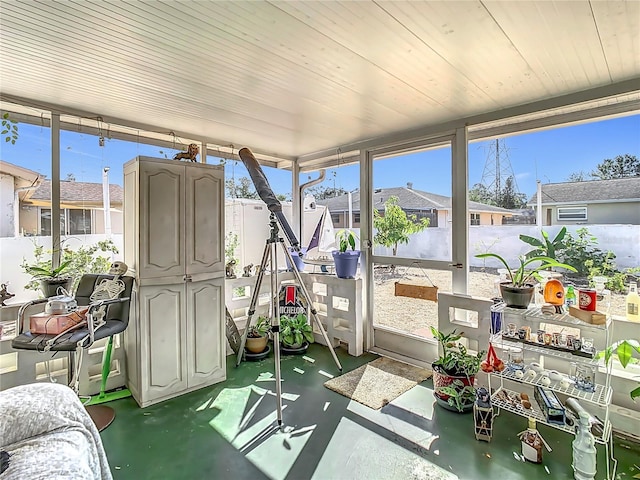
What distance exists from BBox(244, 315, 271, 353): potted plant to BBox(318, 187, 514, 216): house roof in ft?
5.28

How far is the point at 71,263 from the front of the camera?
277cm

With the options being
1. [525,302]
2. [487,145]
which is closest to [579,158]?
[487,145]

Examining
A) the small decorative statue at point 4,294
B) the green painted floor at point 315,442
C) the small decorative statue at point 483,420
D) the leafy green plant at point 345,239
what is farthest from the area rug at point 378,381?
the small decorative statue at point 4,294

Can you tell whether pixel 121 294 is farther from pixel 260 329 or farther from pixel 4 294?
pixel 260 329

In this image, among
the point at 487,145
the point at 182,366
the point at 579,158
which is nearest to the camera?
the point at 579,158

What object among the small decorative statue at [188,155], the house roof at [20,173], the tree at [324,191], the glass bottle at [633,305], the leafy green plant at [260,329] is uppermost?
the small decorative statue at [188,155]

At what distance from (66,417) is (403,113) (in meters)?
2.97

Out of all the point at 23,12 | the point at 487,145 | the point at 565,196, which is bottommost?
the point at 565,196

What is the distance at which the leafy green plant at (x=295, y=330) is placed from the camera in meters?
3.73

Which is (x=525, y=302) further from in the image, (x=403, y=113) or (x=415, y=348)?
(x=403, y=113)

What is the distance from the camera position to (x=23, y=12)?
152cm

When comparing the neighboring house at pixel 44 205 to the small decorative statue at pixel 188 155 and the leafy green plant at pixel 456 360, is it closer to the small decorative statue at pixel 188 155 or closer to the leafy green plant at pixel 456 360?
the small decorative statue at pixel 188 155

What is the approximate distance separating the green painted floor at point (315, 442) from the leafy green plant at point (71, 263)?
113cm

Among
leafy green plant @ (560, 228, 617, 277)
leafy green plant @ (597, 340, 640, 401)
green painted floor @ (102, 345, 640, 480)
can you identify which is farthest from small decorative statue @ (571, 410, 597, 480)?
leafy green plant @ (560, 228, 617, 277)
